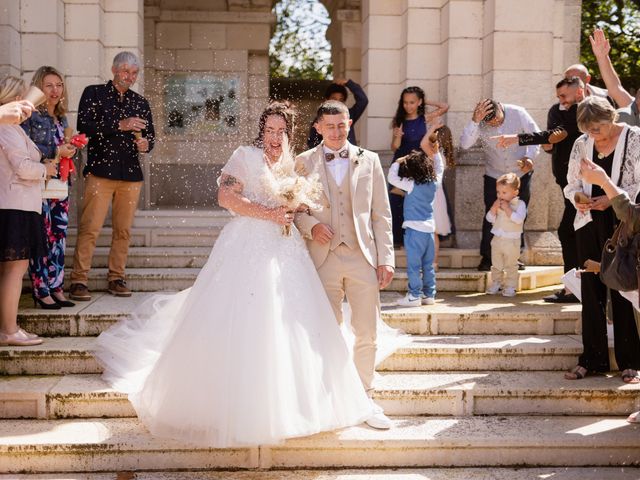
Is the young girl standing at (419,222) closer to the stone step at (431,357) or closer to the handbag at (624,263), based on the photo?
the stone step at (431,357)

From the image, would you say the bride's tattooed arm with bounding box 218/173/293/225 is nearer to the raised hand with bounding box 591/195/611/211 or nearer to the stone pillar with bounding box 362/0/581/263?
the raised hand with bounding box 591/195/611/211

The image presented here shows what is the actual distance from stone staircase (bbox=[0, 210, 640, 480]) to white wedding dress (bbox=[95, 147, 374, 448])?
0.21 meters

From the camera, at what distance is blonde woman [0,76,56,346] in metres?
5.82

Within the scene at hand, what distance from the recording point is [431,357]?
5.99 metres

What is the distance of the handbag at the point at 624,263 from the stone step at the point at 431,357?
1.33m

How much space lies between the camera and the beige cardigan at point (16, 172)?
19.1ft

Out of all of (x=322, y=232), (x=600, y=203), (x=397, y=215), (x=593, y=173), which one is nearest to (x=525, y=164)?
(x=397, y=215)


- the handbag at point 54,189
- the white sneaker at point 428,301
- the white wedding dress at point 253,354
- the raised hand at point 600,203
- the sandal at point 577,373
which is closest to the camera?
the white wedding dress at point 253,354

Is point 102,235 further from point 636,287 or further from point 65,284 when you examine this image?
point 636,287

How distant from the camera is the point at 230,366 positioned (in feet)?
14.8

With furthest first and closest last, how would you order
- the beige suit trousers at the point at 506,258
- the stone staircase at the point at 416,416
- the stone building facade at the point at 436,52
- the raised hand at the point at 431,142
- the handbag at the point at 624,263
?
1. the stone building facade at the point at 436,52
2. the beige suit trousers at the point at 506,258
3. the raised hand at the point at 431,142
4. the stone staircase at the point at 416,416
5. the handbag at the point at 624,263

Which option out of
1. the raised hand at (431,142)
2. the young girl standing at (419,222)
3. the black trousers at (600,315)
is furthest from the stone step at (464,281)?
the black trousers at (600,315)

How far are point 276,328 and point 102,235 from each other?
15.5 feet

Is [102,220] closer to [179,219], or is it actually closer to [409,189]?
[179,219]
